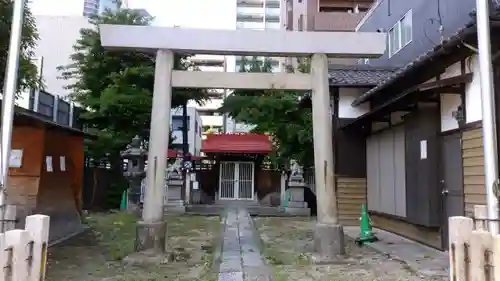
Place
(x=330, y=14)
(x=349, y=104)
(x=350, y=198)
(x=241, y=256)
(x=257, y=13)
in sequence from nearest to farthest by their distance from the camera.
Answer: (x=241, y=256)
(x=350, y=198)
(x=349, y=104)
(x=330, y=14)
(x=257, y=13)

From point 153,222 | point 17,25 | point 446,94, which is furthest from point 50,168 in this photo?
point 446,94

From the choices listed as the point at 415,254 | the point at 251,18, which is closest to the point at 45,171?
the point at 415,254

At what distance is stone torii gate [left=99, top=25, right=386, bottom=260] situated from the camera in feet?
27.0

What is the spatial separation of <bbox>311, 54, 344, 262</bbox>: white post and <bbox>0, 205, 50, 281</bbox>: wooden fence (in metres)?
4.82

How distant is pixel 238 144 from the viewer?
23.6 metres

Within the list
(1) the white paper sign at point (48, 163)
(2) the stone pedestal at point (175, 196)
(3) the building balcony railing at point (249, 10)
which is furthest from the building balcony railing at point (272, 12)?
(1) the white paper sign at point (48, 163)

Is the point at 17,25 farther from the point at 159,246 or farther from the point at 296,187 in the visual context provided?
the point at 296,187

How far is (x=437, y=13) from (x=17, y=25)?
1050cm

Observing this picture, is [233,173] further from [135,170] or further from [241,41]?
[241,41]

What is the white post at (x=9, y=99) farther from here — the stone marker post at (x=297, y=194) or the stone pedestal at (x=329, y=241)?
the stone marker post at (x=297, y=194)

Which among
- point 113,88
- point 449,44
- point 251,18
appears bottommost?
point 449,44

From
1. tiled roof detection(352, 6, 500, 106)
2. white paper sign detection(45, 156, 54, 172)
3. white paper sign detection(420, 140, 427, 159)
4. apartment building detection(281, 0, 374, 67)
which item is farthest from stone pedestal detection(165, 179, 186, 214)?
white paper sign detection(420, 140, 427, 159)

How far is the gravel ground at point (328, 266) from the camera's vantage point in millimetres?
6859

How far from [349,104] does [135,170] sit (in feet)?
26.5
